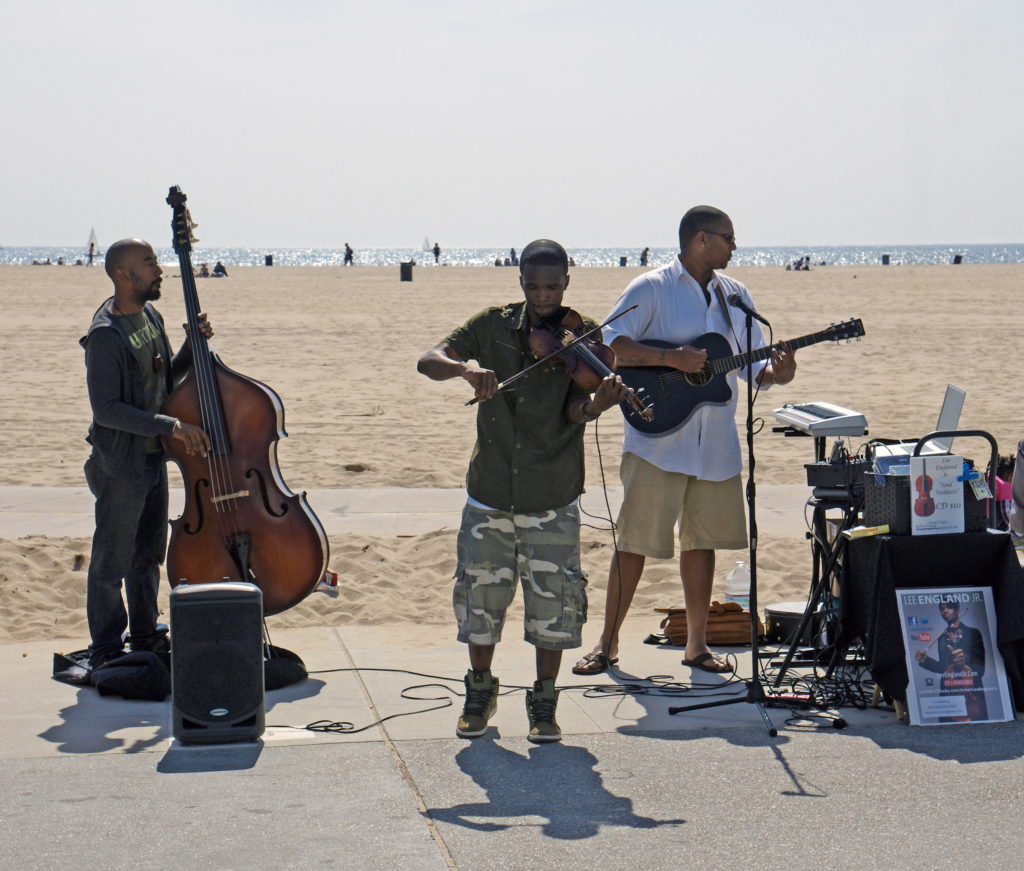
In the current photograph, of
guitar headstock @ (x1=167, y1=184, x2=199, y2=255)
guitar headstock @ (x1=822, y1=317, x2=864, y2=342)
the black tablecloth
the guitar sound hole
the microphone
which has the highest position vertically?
guitar headstock @ (x1=167, y1=184, x2=199, y2=255)

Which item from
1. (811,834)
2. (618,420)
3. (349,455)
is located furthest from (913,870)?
(618,420)

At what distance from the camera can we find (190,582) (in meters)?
5.68

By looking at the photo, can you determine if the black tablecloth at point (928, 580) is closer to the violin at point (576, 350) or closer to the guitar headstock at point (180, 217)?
the violin at point (576, 350)

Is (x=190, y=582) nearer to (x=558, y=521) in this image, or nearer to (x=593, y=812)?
(x=558, y=521)

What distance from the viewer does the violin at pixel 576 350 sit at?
4.84 metres

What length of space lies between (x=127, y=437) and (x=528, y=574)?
1807mm

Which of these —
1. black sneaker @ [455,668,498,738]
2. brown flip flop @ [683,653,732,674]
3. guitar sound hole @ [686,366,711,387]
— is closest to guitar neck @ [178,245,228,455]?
black sneaker @ [455,668,498,738]

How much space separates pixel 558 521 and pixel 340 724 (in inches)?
44.3

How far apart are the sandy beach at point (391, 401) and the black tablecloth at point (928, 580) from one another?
Answer: 1617 mm

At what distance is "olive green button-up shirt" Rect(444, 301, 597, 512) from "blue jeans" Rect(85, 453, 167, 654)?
1513 millimetres

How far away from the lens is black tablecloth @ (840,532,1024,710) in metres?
5.31

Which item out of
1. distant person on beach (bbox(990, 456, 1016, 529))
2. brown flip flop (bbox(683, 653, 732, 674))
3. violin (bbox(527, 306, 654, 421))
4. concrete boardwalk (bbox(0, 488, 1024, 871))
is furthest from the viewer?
distant person on beach (bbox(990, 456, 1016, 529))

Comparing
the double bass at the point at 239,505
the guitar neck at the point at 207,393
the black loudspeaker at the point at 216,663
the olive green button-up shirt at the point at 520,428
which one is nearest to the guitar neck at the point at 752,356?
the olive green button-up shirt at the point at 520,428

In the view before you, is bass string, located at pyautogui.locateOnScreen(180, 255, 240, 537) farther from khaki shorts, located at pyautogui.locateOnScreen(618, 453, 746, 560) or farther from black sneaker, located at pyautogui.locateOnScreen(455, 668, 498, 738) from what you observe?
khaki shorts, located at pyautogui.locateOnScreen(618, 453, 746, 560)
